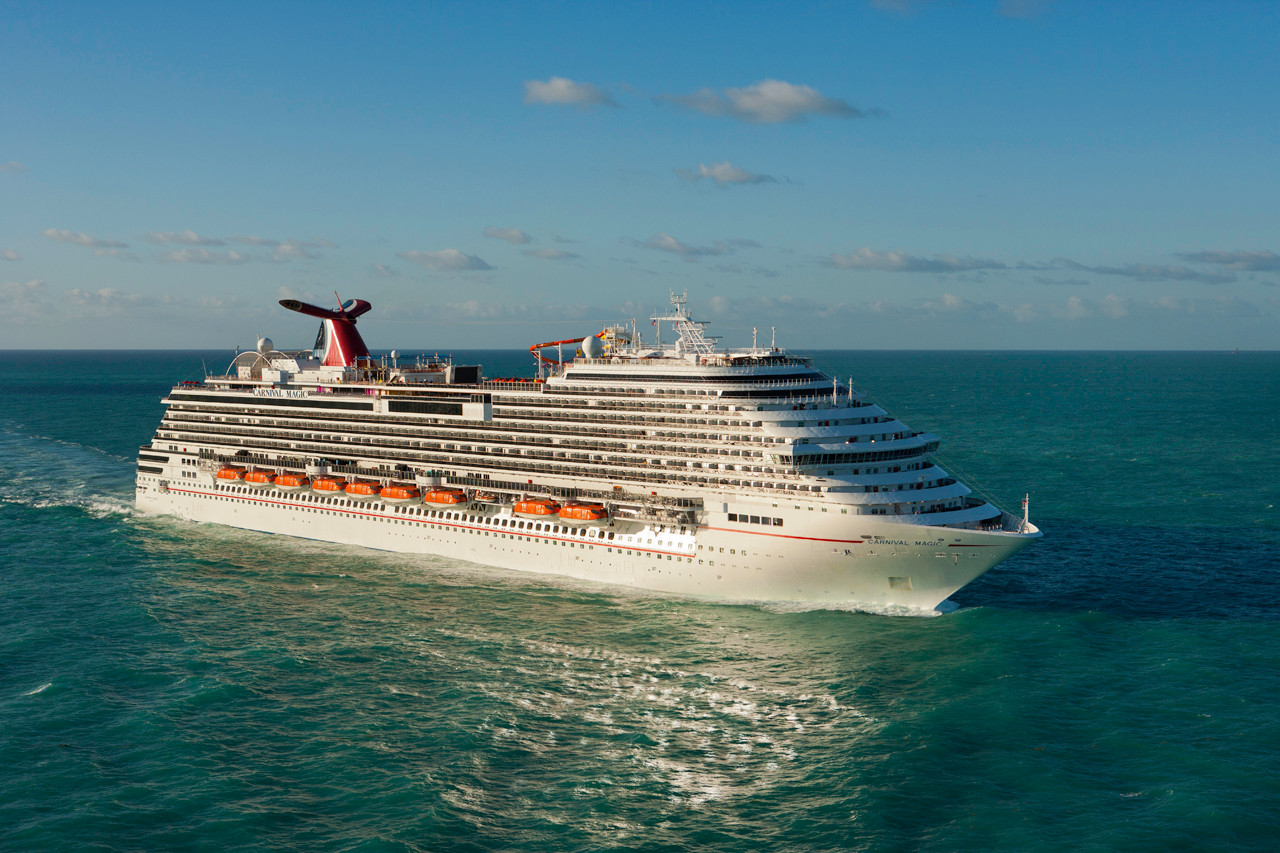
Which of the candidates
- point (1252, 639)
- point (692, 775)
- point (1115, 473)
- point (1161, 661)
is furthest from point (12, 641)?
point (1115, 473)

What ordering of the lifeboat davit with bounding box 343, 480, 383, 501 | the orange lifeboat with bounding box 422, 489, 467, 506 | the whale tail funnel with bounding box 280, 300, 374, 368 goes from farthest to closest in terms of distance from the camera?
the whale tail funnel with bounding box 280, 300, 374, 368
the lifeboat davit with bounding box 343, 480, 383, 501
the orange lifeboat with bounding box 422, 489, 467, 506

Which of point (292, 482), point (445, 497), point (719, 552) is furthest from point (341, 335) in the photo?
point (719, 552)

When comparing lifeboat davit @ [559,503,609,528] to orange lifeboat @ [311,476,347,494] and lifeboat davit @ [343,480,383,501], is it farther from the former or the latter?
orange lifeboat @ [311,476,347,494]

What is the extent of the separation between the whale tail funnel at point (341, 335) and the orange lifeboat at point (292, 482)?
405 inches

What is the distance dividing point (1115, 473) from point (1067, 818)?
66199 mm

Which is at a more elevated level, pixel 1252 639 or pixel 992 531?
pixel 992 531

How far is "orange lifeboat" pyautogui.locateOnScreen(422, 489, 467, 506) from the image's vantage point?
192ft

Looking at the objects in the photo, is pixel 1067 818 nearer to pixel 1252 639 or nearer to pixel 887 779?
pixel 887 779

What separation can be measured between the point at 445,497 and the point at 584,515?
38.2 feet

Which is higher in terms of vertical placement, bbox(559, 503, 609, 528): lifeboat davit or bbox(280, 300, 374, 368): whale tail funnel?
bbox(280, 300, 374, 368): whale tail funnel

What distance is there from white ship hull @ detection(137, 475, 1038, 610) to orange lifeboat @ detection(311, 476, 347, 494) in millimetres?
1728

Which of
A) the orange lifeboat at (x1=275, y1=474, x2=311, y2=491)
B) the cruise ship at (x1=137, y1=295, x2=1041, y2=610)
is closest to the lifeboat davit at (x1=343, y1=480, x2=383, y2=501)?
the cruise ship at (x1=137, y1=295, x2=1041, y2=610)

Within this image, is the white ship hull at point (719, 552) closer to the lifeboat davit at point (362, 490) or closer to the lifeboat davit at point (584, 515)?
the lifeboat davit at point (584, 515)

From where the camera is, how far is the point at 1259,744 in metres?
31.4
